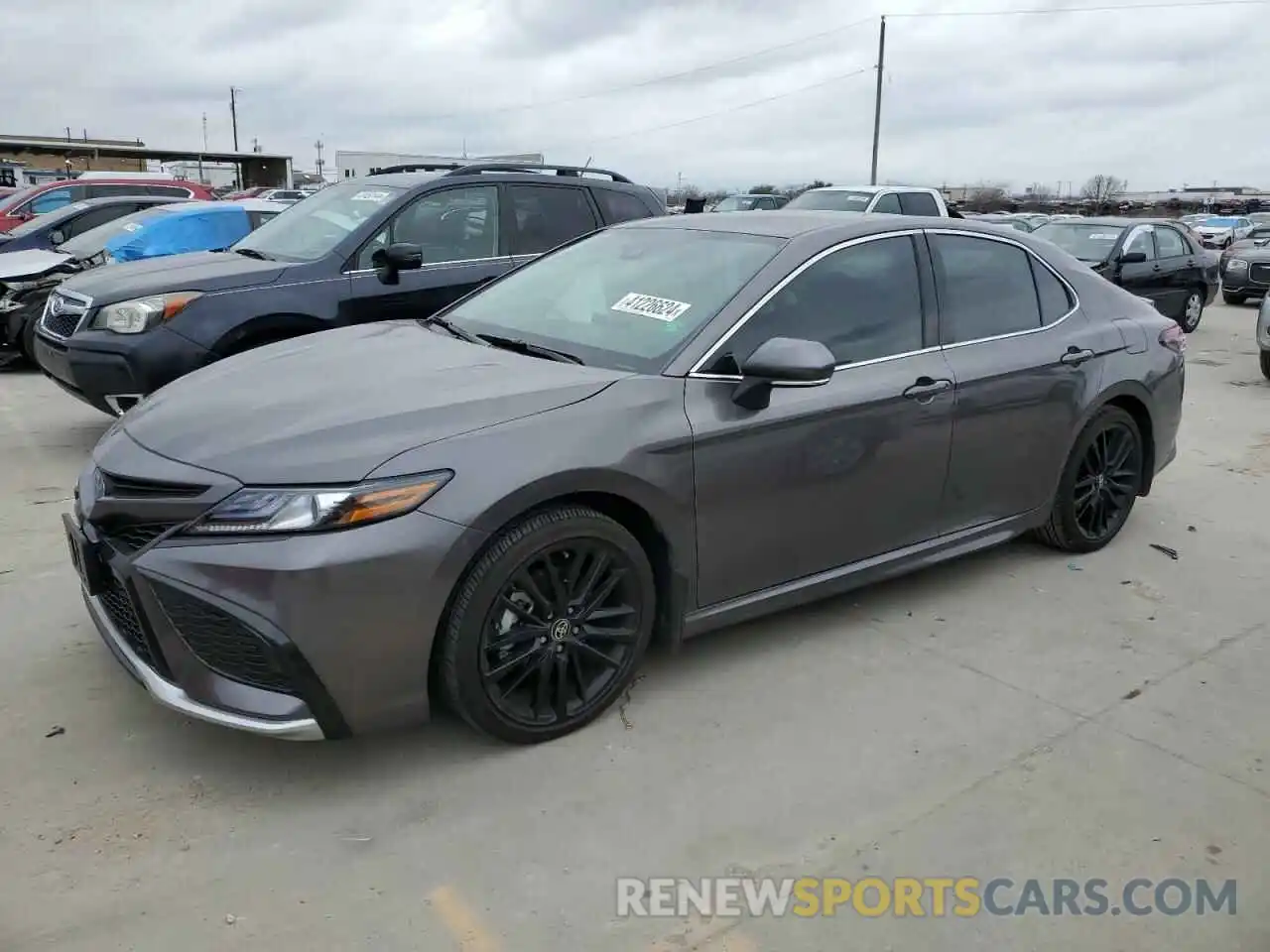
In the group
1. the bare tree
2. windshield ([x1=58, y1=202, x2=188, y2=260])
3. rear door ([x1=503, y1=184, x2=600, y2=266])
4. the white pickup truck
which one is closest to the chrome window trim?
rear door ([x1=503, y1=184, x2=600, y2=266])

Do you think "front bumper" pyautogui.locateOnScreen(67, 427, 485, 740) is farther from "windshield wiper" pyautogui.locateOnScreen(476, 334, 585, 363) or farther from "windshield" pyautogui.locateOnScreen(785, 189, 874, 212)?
"windshield" pyautogui.locateOnScreen(785, 189, 874, 212)

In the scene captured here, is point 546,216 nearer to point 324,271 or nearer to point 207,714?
point 324,271

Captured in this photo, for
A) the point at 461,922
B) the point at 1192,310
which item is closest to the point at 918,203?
the point at 1192,310

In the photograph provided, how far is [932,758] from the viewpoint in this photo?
3207mm

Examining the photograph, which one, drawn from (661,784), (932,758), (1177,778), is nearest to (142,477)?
(661,784)

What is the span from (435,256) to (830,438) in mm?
3808

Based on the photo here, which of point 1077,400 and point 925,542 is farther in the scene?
point 1077,400

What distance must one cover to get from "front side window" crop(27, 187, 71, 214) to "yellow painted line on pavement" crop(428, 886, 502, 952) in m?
17.2

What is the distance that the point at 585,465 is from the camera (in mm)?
3055

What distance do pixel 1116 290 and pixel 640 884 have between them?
12.5 ft

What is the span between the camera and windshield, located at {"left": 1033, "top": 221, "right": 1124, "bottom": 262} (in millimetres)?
12422

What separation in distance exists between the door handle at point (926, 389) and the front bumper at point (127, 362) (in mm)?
4010

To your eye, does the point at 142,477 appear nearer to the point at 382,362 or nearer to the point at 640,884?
the point at 382,362

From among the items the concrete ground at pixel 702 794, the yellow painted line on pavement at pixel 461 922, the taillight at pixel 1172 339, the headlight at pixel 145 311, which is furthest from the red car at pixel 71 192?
the yellow painted line on pavement at pixel 461 922
